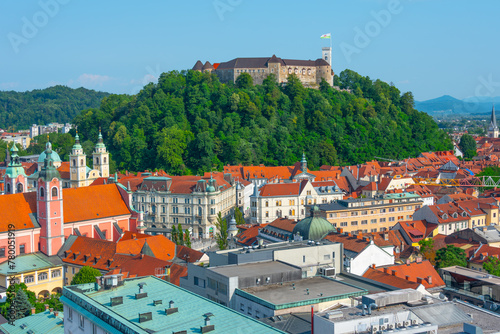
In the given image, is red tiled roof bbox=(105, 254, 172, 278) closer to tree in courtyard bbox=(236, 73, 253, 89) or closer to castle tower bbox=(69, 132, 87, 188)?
castle tower bbox=(69, 132, 87, 188)

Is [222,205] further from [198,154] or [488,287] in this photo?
[488,287]

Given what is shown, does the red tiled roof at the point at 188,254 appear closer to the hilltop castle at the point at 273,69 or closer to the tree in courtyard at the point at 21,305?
the tree in courtyard at the point at 21,305

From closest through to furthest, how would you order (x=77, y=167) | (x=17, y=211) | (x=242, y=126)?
(x=17, y=211) < (x=77, y=167) < (x=242, y=126)

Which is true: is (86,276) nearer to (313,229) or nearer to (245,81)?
(313,229)

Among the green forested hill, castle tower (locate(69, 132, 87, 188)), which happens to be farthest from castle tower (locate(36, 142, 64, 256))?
the green forested hill

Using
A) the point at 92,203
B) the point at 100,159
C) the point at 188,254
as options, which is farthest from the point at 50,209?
the point at 100,159

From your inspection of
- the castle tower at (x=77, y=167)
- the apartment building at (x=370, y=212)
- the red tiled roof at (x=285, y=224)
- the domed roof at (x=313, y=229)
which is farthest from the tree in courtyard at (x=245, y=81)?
the domed roof at (x=313, y=229)
